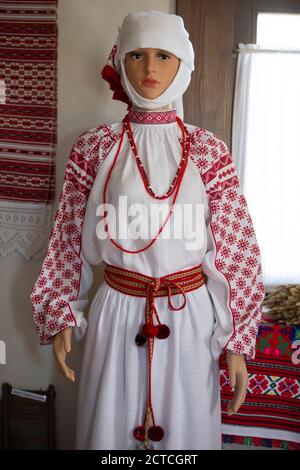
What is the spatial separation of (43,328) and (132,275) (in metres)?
0.28

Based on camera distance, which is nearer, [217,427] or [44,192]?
[217,427]

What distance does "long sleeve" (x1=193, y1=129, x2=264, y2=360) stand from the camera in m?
1.18

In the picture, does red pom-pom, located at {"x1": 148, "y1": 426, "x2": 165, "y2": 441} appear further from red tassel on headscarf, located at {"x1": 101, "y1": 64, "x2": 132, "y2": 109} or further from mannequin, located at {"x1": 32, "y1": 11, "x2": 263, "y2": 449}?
red tassel on headscarf, located at {"x1": 101, "y1": 64, "x2": 132, "y2": 109}

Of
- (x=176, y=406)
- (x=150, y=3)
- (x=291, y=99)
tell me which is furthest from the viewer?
(x=291, y=99)

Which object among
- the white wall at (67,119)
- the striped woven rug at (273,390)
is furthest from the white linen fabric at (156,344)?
the white wall at (67,119)

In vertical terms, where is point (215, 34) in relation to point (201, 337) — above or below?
above

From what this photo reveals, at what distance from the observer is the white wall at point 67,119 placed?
1.46 m

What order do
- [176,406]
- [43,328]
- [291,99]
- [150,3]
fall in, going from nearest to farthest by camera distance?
[176,406] < [43,328] < [150,3] < [291,99]

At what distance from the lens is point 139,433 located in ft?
3.73

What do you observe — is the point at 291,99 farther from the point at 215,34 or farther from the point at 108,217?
the point at 108,217

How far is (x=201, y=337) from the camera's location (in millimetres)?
1173

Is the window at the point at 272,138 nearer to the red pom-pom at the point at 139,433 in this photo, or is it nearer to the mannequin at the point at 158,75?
the mannequin at the point at 158,75

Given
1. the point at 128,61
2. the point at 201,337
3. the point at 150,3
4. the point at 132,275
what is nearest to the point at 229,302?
the point at 201,337

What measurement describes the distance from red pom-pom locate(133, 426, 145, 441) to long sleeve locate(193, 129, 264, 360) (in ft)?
0.81
